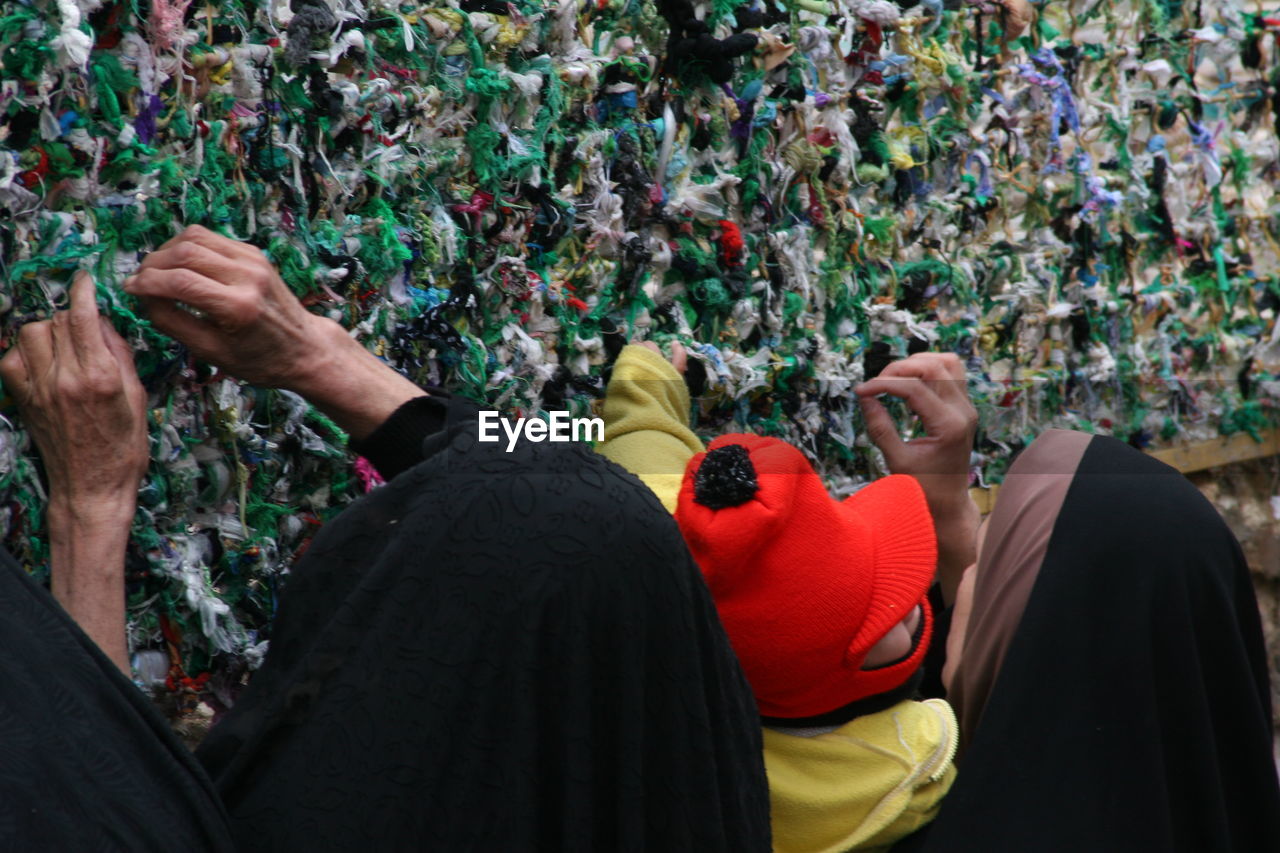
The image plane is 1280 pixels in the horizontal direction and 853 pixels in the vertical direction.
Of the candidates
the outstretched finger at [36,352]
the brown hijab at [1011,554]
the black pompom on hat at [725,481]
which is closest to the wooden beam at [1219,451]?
the brown hijab at [1011,554]

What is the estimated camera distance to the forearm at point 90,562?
1.04 metres

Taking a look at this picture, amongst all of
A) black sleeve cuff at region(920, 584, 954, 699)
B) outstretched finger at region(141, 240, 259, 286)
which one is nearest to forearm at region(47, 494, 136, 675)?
outstretched finger at region(141, 240, 259, 286)

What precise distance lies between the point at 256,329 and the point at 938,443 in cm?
103

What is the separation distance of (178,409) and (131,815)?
1.51 feet

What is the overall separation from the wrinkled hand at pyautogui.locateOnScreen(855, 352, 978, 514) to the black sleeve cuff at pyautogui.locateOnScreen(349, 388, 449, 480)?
0.80 meters

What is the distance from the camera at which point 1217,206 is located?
2.40 meters

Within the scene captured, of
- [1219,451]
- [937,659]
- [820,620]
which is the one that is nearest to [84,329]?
[820,620]

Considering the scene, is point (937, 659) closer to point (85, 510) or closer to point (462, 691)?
point (462, 691)

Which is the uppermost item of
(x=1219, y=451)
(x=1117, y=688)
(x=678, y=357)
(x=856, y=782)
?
(x=678, y=357)

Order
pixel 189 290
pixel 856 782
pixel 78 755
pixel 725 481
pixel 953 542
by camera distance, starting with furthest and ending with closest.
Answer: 1. pixel 953 542
2. pixel 856 782
3. pixel 725 481
4. pixel 189 290
5. pixel 78 755

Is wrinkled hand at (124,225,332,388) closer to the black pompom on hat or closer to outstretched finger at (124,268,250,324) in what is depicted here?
outstretched finger at (124,268,250,324)

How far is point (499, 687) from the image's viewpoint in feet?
2.78

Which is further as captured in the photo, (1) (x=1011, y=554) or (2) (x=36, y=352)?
(1) (x=1011, y=554)

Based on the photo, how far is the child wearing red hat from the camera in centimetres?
116
